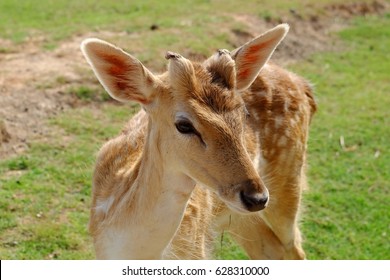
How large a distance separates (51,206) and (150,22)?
534 centimetres

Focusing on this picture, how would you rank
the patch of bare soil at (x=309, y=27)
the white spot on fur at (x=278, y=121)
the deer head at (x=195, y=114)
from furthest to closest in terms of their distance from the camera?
1. the patch of bare soil at (x=309, y=27)
2. the white spot on fur at (x=278, y=121)
3. the deer head at (x=195, y=114)

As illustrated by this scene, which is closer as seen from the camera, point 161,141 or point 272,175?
point 161,141

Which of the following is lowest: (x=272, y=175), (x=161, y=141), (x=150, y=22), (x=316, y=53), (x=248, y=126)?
(x=316, y=53)

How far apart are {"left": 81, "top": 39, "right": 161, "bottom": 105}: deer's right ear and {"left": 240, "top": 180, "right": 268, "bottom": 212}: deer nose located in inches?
31.5

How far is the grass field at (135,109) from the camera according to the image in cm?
596

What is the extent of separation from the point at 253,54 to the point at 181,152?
2.82 ft

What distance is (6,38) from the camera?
9.62 m

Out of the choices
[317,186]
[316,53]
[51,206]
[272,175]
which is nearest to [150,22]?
[316,53]

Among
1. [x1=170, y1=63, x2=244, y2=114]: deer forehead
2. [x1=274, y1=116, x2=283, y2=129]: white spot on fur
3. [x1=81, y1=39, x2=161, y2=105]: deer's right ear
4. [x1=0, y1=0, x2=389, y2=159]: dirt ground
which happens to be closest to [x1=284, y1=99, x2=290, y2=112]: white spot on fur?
[x1=274, y1=116, x2=283, y2=129]: white spot on fur

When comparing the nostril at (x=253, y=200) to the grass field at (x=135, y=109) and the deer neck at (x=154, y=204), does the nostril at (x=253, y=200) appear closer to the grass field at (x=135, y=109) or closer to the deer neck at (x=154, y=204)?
the deer neck at (x=154, y=204)

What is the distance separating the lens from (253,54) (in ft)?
13.8

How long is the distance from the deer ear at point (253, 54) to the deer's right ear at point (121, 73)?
1.89 ft

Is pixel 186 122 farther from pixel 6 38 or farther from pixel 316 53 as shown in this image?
pixel 316 53

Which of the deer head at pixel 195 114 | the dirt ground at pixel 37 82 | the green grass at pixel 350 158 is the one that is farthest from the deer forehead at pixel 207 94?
the dirt ground at pixel 37 82
